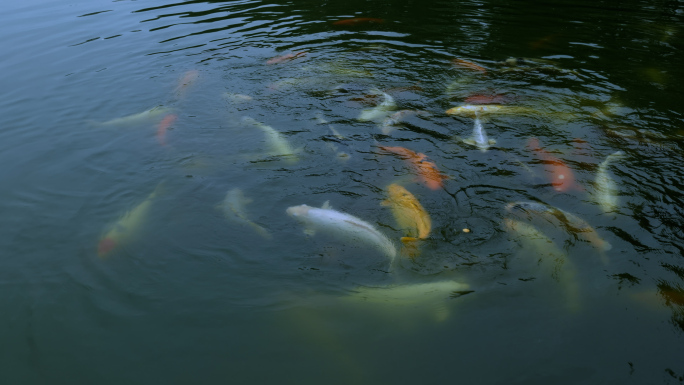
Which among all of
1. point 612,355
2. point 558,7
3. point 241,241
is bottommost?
point 612,355

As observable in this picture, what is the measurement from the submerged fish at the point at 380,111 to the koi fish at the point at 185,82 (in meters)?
3.63

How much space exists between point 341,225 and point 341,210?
42 cm

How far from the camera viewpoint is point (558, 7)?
45.3 ft

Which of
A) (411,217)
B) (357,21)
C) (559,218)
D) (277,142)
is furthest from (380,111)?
(357,21)

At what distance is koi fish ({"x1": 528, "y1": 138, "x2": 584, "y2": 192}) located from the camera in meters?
6.65

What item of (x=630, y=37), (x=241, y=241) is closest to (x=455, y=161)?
(x=241, y=241)

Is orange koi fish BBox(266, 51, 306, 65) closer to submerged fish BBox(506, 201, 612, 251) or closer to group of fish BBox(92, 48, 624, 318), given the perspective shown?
group of fish BBox(92, 48, 624, 318)

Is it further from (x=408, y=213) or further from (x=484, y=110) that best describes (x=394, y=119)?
(x=408, y=213)

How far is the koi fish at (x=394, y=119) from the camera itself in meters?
8.11

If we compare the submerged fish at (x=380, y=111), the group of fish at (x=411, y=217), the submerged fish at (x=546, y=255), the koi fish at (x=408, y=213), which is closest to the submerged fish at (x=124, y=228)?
the group of fish at (x=411, y=217)

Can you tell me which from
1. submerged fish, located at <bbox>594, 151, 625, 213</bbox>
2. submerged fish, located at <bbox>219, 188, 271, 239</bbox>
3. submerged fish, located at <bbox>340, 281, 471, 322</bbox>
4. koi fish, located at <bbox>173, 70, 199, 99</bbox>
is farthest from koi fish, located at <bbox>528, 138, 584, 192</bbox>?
koi fish, located at <bbox>173, 70, 199, 99</bbox>

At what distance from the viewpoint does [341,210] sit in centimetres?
648

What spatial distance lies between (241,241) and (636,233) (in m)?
4.55

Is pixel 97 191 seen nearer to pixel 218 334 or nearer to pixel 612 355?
pixel 218 334
